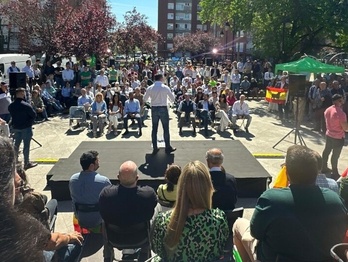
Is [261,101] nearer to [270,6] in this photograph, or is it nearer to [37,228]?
[270,6]

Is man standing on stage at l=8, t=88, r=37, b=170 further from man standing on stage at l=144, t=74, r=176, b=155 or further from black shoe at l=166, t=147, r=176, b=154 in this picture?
black shoe at l=166, t=147, r=176, b=154

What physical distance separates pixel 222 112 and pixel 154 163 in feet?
16.8

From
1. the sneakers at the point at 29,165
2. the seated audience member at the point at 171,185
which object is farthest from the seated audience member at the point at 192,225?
the sneakers at the point at 29,165

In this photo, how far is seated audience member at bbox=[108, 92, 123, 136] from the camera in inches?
480

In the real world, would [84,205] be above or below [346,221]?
below

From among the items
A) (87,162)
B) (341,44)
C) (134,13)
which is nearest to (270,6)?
(341,44)

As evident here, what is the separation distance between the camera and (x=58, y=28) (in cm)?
1895

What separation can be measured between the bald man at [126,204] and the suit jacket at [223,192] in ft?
2.40

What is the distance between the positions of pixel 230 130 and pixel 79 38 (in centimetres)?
1008

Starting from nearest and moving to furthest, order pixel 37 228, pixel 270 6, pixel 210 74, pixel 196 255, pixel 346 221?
pixel 37 228 < pixel 346 221 < pixel 196 255 < pixel 270 6 < pixel 210 74

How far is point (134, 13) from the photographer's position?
43.2 meters

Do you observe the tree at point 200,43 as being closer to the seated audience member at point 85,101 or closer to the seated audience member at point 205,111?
the seated audience member at point 85,101

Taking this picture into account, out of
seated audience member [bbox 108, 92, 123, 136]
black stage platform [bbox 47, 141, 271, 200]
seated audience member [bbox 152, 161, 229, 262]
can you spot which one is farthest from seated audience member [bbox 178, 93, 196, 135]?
seated audience member [bbox 152, 161, 229, 262]

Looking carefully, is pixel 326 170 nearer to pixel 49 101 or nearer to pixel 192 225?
pixel 192 225
